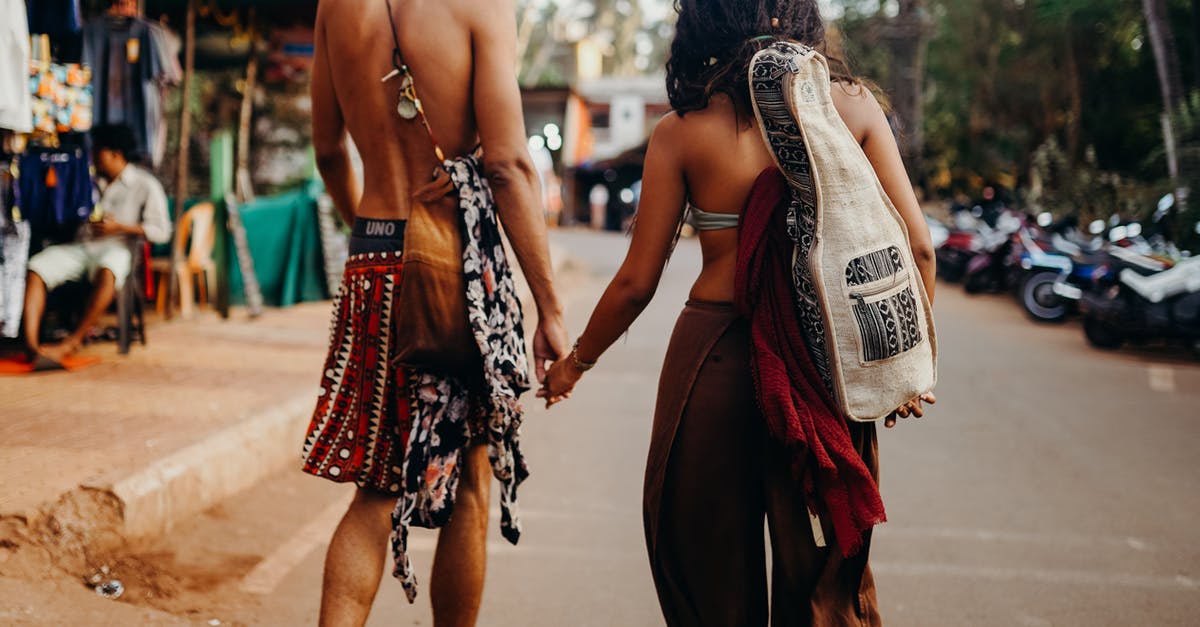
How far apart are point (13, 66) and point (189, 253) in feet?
12.5

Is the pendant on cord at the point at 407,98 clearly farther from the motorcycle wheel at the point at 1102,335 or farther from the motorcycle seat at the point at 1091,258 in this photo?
the motorcycle seat at the point at 1091,258

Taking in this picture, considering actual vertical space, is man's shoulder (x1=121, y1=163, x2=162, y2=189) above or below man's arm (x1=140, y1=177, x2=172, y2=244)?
above

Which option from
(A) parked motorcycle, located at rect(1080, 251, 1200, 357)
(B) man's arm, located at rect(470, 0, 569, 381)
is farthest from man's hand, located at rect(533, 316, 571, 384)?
(A) parked motorcycle, located at rect(1080, 251, 1200, 357)

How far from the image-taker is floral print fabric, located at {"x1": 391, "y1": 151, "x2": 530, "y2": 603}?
241 centimetres

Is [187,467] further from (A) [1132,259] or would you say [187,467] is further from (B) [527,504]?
(A) [1132,259]

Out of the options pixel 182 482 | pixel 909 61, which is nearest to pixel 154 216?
pixel 182 482

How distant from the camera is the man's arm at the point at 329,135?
8.57 feet

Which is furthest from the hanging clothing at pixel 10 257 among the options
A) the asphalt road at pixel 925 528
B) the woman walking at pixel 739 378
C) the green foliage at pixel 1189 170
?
the green foliage at pixel 1189 170

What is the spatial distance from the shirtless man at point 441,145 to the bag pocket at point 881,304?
84 centimetres

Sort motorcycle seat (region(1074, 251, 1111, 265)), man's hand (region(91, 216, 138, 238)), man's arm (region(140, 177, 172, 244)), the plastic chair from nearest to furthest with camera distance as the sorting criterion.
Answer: man's hand (region(91, 216, 138, 238)) → man's arm (region(140, 177, 172, 244)) → the plastic chair → motorcycle seat (region(1074, 251, 1111, 265))

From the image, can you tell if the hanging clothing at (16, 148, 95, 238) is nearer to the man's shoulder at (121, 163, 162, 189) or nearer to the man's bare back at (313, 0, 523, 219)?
the man's shoulder at (121, 163, 162, 189)

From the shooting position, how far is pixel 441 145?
8.20 ft

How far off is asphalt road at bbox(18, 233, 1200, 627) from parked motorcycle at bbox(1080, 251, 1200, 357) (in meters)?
1.66

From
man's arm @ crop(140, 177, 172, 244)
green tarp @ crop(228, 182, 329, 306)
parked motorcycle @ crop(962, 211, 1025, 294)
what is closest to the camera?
man's arm @ crop(140, 177, 172, 244)
